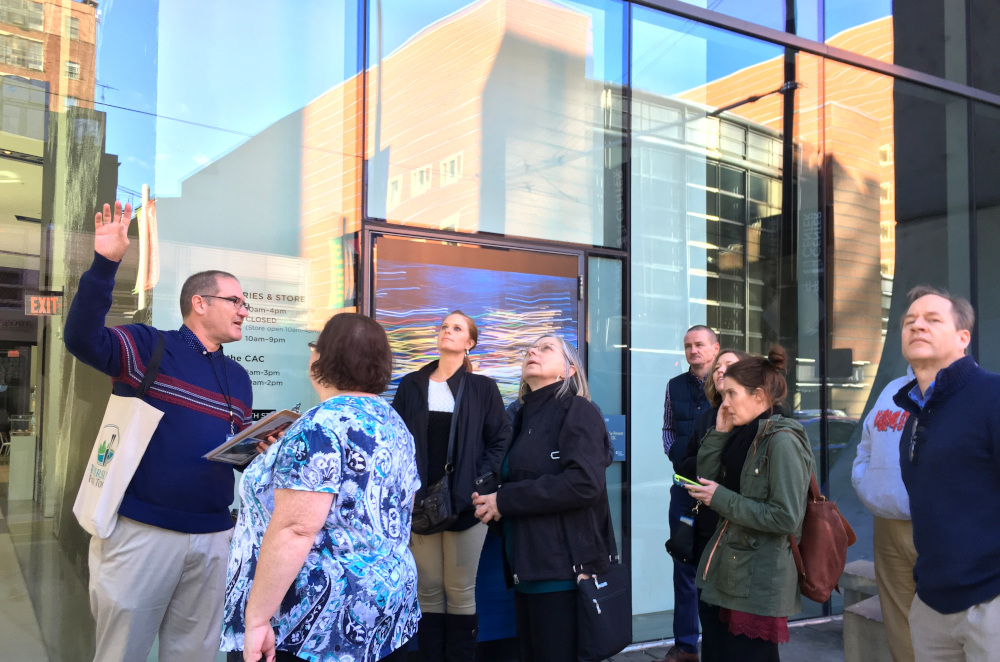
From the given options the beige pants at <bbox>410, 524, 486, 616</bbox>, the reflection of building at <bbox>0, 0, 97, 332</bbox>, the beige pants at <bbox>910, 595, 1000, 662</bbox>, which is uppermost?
the reflection of building at <bbox>0, 0, 97, 332</bbox>

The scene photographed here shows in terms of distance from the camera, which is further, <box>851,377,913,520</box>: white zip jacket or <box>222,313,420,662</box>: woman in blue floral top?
<box>851,377,913,520</box>: white zip jacket

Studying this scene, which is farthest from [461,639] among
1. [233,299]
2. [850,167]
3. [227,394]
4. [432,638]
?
[850,167]

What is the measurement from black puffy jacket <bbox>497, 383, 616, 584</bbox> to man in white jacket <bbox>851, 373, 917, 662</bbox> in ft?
4.92

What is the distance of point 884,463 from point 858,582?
1192mm

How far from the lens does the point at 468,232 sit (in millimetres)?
4820

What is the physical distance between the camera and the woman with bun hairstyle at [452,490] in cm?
389

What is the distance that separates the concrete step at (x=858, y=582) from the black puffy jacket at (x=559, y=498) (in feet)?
7.43

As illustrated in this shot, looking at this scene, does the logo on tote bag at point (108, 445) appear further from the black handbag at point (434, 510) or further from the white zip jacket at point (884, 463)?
the white zip jacket at point (884, 463)

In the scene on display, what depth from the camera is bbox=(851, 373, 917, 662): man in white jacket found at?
11.9ft

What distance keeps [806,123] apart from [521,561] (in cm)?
469

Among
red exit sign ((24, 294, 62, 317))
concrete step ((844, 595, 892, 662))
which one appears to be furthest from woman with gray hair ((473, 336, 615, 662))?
red exit sign ((24, 294, 62, 317))

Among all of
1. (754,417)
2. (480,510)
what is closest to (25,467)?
(480,510)

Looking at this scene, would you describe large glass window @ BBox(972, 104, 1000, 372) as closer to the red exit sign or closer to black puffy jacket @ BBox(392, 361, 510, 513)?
black puffy jacket @ BBox(392, 361, 510, 513)

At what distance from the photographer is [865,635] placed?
4066 millimetres
